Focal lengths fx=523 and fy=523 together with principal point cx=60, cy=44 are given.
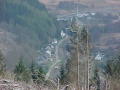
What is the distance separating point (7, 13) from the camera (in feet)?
497

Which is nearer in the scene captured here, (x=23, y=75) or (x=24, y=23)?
(x=23, y=75)

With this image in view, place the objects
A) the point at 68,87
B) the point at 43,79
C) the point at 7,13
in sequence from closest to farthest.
Answer: the point at 68,87, the point at 43,79, the point at 7,13

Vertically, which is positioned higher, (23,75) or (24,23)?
(23,75)

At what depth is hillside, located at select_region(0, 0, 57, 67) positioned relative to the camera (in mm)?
129538

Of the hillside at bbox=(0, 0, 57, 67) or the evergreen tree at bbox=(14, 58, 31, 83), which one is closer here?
the evergreen tree at bbox=(14, 58, 31, 83)

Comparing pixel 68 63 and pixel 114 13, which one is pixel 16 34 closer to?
pixel 114 13

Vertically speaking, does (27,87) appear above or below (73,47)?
above

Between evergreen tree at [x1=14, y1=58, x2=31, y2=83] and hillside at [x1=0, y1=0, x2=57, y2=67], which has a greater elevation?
evergreen tree at [x1=14, y1=58, x2=31, y2=83]

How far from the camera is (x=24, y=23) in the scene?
15275 cm

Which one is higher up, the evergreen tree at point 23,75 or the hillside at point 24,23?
the evergreen tree at point 23,75

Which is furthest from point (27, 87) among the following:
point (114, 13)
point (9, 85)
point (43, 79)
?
point (114, 13)

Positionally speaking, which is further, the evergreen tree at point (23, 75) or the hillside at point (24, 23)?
the hillside at point (24, 23)

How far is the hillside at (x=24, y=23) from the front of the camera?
130m

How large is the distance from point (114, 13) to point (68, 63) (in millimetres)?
121650
